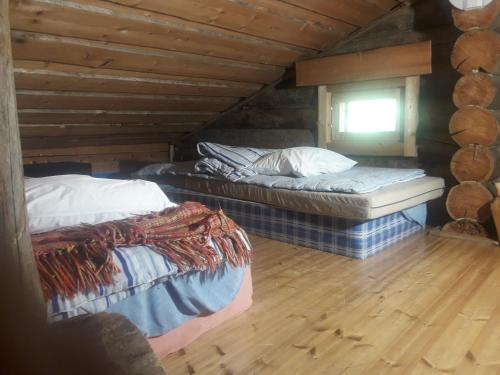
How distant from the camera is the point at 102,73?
3205 mm

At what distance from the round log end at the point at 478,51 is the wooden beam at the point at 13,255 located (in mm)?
2819

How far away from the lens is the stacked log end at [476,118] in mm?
2857

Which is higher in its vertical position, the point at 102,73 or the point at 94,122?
the point at 102,73

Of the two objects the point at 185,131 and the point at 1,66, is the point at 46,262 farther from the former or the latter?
the point at 185,131

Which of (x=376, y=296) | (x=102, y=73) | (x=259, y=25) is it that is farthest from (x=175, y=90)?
(x=376, y=296)

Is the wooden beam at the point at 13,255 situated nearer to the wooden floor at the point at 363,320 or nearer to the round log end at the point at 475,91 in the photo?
the wooden floor at the point at 363,320

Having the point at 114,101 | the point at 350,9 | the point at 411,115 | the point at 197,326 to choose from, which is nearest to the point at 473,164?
the point at 411,115

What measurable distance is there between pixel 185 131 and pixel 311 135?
1621 millimetres

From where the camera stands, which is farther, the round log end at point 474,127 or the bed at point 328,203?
the round log end at point 474,127

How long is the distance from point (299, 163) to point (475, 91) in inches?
50.2

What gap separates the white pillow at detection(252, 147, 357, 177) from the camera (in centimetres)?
316

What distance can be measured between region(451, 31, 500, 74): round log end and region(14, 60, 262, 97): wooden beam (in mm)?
2005

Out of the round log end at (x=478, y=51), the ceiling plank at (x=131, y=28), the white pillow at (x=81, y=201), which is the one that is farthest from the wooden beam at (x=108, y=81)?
the round log end at (x=478, y=51)

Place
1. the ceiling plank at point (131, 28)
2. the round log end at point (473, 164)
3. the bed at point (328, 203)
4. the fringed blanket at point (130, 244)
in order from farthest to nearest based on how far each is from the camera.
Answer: the round log end at point (473, 164) → the bed at point (328, 203) → the ceiling plank at point (131, 28) → the fringed blanket at point (130, 244)
